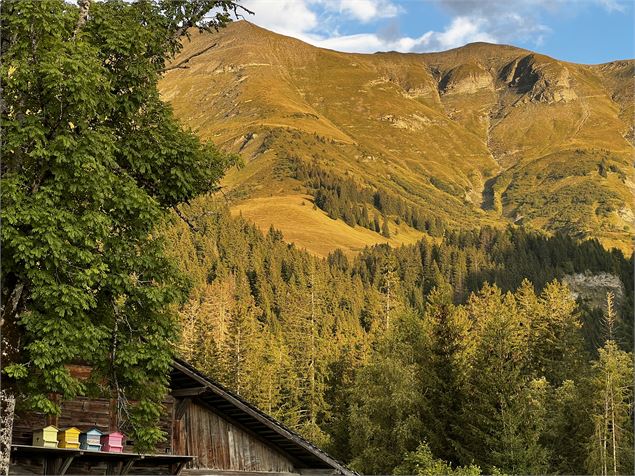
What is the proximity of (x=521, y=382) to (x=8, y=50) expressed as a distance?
50320 mm

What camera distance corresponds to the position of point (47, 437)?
18.8 meters

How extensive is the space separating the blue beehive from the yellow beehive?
0.72 feet

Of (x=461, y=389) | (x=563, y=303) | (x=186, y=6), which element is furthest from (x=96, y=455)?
(x=563, y=303)

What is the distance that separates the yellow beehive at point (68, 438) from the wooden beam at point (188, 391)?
3967 mm

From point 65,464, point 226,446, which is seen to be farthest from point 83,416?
point 226,446

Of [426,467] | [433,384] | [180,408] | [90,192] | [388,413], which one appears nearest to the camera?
[90,192]

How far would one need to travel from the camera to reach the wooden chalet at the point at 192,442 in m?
19.2

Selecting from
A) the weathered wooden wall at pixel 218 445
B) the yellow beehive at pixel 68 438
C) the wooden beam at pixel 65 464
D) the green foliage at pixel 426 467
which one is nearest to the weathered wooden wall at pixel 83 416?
the yellow beehive at pixel 68 438

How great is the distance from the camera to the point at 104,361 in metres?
17.7

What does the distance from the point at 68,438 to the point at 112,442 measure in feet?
3.31

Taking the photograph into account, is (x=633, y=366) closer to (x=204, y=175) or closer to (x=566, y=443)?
(x=566, y=443)

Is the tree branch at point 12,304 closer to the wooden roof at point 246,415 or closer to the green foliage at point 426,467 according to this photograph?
the wooden roof at point 246,415

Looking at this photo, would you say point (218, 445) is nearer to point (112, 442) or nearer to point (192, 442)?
point (192, 442)

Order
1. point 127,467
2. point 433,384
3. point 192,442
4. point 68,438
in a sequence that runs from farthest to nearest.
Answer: point 433,384 < point 192,442 < point 127,467 < point 68,438
